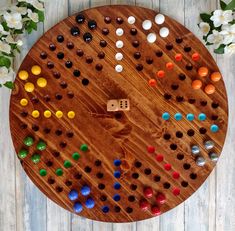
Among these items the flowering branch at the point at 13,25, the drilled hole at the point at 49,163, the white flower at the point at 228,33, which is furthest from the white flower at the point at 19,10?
the white flower at the point at 228,33

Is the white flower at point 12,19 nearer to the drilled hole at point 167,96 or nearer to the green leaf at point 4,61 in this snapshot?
the green leaf at point 4,61

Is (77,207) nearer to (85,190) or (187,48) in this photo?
(85,190)

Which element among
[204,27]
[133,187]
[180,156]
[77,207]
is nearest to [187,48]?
[204,27]

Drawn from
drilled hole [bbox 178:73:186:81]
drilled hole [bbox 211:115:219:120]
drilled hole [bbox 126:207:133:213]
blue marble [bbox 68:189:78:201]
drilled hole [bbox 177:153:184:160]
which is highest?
drilled hole [bbox 178:73:186:81]

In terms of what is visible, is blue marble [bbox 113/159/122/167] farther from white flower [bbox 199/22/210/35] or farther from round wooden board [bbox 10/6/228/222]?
white flower [bbox 199/22/210/35]

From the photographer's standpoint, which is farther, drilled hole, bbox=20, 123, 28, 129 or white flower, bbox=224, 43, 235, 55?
drilled hole, bbox=20, 123, 28, 129

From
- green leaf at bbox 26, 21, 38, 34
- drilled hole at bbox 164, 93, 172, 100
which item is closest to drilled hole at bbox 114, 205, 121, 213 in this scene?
drilled hole at bbox 164, 93, 172, 100

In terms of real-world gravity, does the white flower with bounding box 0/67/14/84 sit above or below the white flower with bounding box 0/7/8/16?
below
